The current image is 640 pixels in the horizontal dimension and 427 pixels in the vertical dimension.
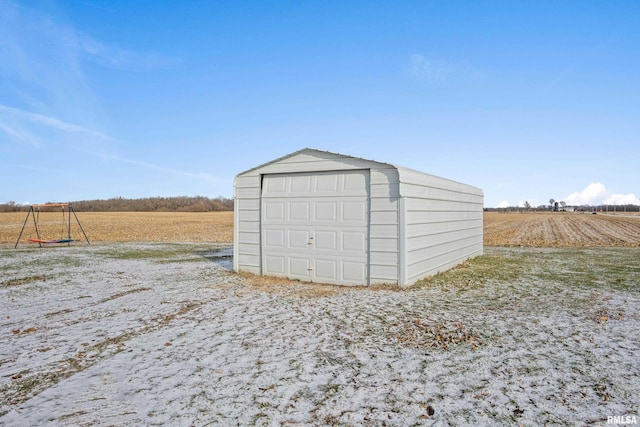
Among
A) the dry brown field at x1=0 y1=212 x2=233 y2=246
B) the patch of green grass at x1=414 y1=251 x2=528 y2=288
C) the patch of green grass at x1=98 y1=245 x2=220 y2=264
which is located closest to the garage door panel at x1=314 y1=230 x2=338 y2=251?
the patch of green grass at x1=414 y1=251 x2=528 y2=288

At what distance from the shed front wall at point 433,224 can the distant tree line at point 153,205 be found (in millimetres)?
70395

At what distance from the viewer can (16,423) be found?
344cm

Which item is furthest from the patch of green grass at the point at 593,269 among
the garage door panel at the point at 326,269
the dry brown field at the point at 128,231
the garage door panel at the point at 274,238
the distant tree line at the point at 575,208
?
the distant tree line at the point at 575,208

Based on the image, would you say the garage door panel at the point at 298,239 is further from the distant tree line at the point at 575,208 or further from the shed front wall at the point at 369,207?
the distant tree line at the point at 575,208

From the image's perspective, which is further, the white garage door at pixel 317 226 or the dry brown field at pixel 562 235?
the dry brown field at pixel 562 235

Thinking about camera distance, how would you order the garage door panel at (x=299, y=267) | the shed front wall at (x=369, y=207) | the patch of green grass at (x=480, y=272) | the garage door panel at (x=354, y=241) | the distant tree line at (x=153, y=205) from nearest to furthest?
the shed front wall at (x=369, y=207) → the garage door panel at (x=354, y=241) → the patch of green grass at (x=480, y=272) → the garage door panel at (x=299, y=267) → the distant tree line at (x=153, y=205)

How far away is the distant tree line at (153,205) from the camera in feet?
257

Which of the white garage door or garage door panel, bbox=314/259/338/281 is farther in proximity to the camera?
garage door panel, bbox=314/259/338/281

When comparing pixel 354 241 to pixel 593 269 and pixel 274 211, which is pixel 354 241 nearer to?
pixel 274 211

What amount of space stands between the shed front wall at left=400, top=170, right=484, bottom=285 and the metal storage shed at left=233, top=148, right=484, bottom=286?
26 mm

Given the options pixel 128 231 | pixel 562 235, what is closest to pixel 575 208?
pixel 562 235

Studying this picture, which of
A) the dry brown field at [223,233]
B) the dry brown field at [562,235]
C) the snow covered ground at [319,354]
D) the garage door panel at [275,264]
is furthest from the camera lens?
the dry brown field at [223,233]

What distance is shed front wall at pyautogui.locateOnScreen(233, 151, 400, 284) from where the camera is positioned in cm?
900

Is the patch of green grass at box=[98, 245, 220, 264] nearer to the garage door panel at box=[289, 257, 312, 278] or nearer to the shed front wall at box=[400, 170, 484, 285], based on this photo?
the garage door panel at box=[289, 257, 312, 278]
